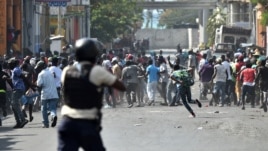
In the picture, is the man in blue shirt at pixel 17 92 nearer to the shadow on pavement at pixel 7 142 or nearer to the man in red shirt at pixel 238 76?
the shadow on pavement at pixel 7 142

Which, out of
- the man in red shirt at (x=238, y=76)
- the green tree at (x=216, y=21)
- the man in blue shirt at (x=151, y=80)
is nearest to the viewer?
the man in red shirt at (x=238, y=76)

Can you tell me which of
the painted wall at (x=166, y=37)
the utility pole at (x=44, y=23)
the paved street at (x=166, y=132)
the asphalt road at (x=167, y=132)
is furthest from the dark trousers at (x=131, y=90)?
the painted wall at (x=166, y=37)

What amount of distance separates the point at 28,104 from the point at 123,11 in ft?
189

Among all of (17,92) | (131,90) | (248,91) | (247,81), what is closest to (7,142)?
(17,92)

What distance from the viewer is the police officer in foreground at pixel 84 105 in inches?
435

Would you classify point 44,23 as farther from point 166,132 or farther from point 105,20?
point 166,132

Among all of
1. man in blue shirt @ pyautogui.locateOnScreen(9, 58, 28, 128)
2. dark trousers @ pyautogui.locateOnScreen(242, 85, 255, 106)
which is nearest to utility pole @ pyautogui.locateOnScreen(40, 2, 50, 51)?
dark trousers @ pyautogui.locateOnScreen(242, 85, 255, 106)

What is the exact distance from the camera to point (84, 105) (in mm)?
11094

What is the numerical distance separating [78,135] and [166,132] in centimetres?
1117

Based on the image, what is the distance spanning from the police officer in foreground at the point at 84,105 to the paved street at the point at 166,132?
7.37 meters

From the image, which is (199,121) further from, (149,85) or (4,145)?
(149,85)

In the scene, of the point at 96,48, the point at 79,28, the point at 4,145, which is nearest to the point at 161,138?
the point at 4,145

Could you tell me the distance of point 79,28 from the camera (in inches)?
3189

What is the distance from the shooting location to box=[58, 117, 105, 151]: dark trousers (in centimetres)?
1104
